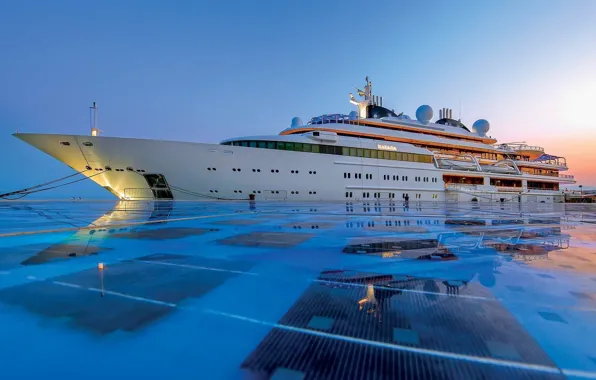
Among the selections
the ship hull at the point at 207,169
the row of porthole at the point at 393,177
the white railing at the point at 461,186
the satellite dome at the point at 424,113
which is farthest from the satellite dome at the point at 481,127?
the ship hull at the point at 207,169

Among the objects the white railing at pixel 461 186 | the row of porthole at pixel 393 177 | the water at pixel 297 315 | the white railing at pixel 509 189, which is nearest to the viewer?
the water at pixel 297 315

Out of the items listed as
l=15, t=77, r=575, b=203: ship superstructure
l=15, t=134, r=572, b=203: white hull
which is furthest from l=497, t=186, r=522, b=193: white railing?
l=15, t=134, r=572, b=203: white hull

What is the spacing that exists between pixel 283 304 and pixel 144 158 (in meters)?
16.3

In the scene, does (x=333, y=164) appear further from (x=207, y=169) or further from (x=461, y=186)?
(x=461, y=186)

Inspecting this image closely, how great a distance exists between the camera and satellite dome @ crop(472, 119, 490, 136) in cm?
3400

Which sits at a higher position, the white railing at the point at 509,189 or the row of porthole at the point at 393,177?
the row of porthole at the point at 393,177

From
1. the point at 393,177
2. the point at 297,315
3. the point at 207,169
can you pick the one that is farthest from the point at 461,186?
the point at 297,315

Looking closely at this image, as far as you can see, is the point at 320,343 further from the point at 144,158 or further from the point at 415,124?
the point at 415,124

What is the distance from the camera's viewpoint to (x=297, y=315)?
1.43 m

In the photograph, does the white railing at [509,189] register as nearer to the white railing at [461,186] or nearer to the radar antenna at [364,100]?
the white railing at [461,186]

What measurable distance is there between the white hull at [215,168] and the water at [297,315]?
14098 millimetres

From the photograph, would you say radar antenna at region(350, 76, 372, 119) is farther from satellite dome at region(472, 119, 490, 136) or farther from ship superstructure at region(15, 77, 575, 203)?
satellite dome at region(472, 119, 490, 136)

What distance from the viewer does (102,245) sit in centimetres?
327

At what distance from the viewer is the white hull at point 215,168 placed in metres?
15.2
